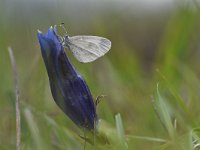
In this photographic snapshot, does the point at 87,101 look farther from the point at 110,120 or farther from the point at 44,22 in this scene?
the point at 44,22

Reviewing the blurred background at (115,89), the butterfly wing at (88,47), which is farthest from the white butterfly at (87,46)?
the blurred background at (115,89)

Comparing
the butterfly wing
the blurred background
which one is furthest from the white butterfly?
the blurred background

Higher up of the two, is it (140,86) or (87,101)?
(87,101)

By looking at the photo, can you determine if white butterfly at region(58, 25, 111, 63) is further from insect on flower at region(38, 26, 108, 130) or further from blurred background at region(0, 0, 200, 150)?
blurred background at region(0, 0, 200, 150)

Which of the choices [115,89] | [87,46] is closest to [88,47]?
[87,46]

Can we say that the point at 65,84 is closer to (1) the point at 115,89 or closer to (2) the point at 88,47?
(2) the point at 88,47

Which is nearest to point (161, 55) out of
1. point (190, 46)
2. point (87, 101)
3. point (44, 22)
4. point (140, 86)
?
point (190, 46)

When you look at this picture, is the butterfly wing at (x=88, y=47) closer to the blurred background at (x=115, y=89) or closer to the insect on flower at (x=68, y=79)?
the insect on flower at (x=68, y=79)
